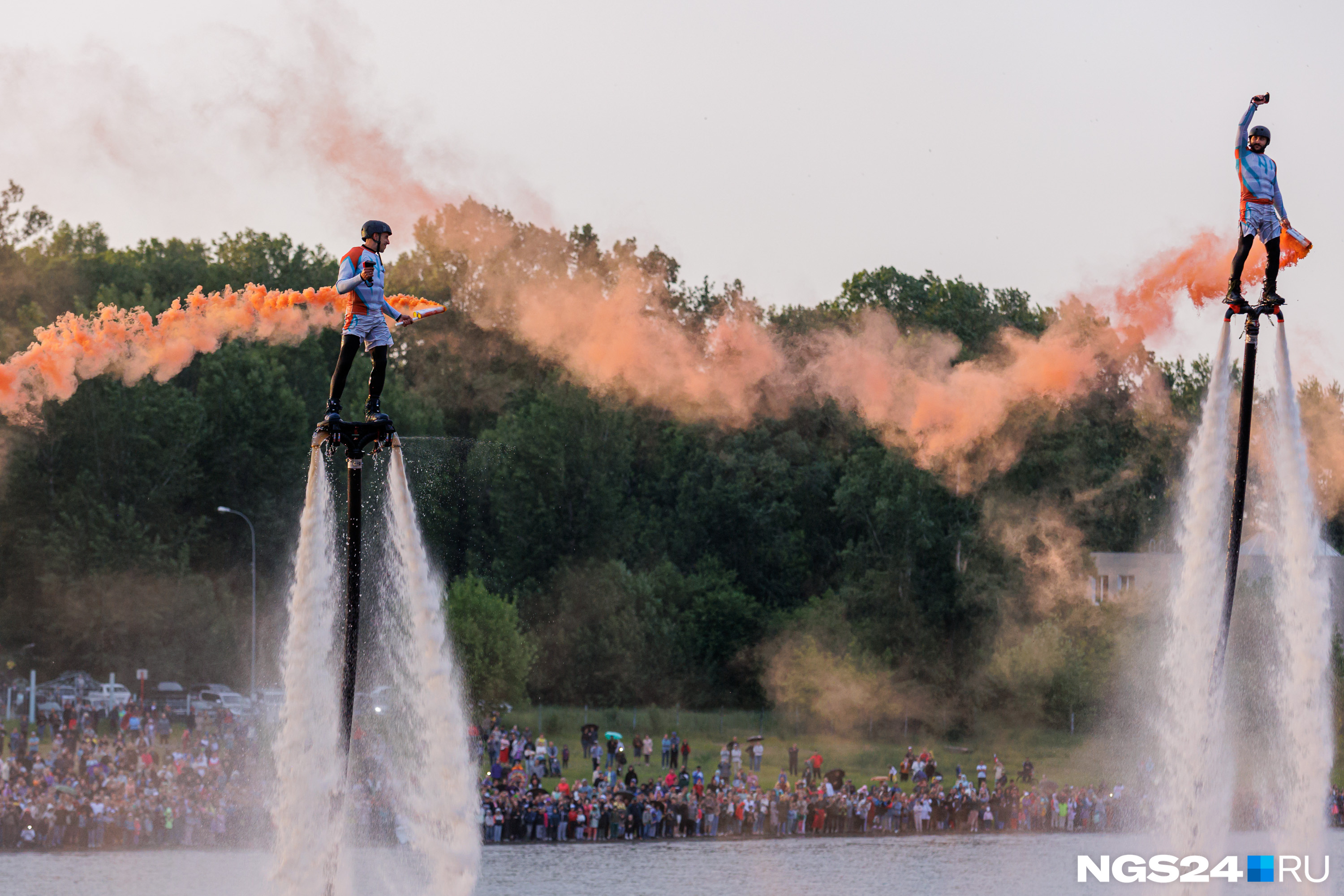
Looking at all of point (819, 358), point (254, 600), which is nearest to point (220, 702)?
point (254, 600)

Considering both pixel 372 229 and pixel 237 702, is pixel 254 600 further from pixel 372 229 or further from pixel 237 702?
pixel 372 229

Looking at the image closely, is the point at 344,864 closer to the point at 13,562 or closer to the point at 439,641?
the point at 439,641

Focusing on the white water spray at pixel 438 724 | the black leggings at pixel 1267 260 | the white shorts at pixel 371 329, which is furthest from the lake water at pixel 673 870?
the white shorts at pixel 371 329

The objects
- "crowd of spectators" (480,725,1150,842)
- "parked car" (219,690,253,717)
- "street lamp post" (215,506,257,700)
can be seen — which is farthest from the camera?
"street lamp post" (215,506,257,700)

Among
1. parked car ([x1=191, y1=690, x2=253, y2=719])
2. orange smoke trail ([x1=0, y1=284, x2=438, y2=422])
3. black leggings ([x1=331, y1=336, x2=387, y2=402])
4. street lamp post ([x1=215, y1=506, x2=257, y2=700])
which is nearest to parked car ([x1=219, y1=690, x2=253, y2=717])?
parked car ([x1=191, y1=690, x2=253, y2=719])

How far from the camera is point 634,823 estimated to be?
2235 inches

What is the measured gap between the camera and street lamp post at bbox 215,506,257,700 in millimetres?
77812

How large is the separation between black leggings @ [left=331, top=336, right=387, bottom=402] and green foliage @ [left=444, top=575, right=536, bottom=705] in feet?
169

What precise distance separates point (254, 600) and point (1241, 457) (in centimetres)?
6598

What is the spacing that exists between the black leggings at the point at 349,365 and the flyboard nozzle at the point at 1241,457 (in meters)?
13.9

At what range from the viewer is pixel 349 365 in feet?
83.9

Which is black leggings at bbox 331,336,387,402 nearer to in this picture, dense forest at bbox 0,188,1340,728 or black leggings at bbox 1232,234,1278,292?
black leggings at bbox 1232,234,1278,292

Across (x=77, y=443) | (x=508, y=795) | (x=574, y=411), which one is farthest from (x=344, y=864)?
(x=77, y=443)

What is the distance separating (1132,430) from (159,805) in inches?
2096
